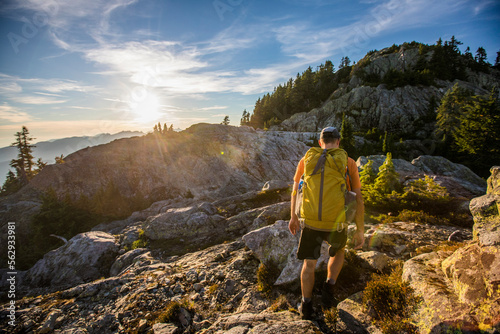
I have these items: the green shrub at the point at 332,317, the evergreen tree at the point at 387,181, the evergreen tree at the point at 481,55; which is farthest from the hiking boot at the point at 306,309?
the evergreen tree at the point at 481,55

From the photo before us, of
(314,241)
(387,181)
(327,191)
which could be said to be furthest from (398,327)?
(387,181)

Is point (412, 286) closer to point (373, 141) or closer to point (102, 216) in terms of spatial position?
point (102, 216)

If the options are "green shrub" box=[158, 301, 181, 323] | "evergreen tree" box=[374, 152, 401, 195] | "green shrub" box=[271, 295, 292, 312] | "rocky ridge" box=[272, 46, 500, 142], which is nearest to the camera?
"green shrub" box=[271, 295, 292, 312]

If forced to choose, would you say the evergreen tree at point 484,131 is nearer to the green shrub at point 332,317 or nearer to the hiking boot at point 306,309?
the green shrub at point 332,317

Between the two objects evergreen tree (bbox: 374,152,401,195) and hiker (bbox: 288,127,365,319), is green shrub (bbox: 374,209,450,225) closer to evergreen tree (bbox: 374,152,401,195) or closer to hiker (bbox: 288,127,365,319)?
evergreen tree (bbox: 374,152,401,195)

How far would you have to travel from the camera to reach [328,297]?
4648 mm

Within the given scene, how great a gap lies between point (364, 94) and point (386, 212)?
72125 millimetres

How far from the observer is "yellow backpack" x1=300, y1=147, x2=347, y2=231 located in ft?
11.9

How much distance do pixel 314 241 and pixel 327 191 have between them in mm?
1020

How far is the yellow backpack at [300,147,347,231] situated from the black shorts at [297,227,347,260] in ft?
0.71

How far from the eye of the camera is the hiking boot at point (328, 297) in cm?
459

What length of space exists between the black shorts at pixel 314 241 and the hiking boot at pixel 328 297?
1.38 meters

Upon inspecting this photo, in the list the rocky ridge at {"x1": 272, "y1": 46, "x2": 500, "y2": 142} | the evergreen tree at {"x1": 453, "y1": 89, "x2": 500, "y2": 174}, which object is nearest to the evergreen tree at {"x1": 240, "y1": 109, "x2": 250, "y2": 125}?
the rocky ridge at {"x1": 272, "y1": 46, "x2": 500, "y2": 142}

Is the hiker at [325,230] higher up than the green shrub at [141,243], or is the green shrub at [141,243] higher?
the hiker at [325,230]
